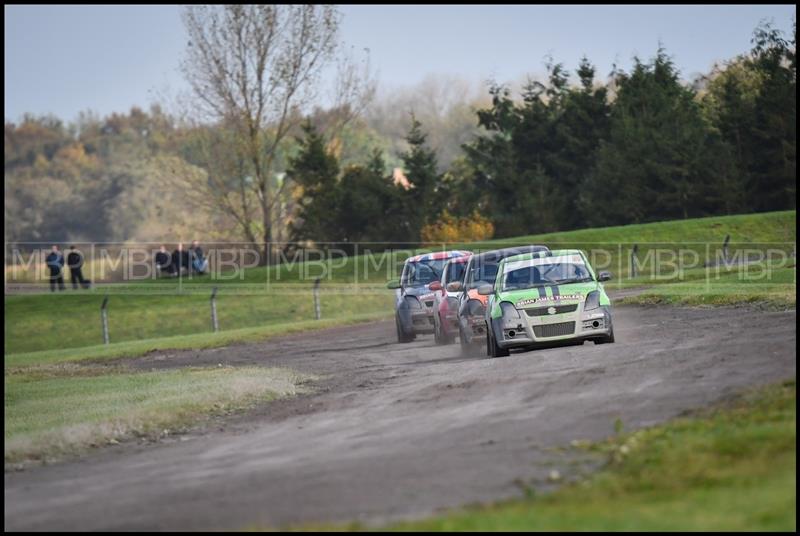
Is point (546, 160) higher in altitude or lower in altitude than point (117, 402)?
higher

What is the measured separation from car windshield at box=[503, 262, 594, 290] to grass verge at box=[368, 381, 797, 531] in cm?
893

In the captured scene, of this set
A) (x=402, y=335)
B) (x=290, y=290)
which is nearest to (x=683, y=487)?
(x=402, y=335)

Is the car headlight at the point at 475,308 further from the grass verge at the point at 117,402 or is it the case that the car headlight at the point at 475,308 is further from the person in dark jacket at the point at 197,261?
the person in dark jacket at the point at 197,261

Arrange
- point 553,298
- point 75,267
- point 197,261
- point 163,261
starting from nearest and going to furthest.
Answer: point 553,298, point 75,267, point 163,261, point 197,261

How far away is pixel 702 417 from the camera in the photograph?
1291 centimetres

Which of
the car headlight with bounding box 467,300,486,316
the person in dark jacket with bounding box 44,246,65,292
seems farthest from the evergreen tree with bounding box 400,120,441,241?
the car headlight with bounding box 467,300,486,316

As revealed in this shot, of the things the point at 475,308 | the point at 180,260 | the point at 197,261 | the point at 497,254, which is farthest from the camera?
the point at 197,261

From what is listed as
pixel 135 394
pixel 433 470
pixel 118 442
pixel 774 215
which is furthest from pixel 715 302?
pixel 774 215

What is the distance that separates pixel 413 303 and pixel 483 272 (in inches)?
158

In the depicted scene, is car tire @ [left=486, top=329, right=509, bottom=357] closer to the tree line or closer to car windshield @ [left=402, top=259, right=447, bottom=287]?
car windshield @ [left=402, top=259, right=447, bottom=287]

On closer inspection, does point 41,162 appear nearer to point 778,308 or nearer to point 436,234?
Answer: point 436,234

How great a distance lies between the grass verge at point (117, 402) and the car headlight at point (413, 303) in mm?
4489

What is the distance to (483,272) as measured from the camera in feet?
82.8

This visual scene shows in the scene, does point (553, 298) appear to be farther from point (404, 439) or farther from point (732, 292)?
point (732, 292)
